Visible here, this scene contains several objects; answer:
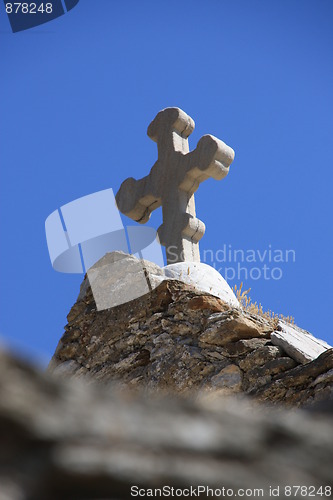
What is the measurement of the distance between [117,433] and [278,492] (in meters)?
0.21

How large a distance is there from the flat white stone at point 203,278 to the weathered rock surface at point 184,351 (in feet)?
0.53

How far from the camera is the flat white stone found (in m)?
4.70

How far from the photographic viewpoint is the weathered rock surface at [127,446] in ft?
2.32

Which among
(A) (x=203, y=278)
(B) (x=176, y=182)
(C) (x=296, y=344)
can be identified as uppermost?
(B) (x=176, y=182)

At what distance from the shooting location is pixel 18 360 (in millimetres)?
749

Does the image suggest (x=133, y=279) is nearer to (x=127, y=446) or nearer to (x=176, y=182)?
(x=176, y=182)

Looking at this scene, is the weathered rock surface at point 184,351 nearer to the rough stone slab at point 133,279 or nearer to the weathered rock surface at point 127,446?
the rough stone slab at point 133,279

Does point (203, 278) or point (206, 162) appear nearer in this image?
point (203, 278)

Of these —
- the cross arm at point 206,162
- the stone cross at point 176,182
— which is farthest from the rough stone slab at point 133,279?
the cross arm at point 206,162

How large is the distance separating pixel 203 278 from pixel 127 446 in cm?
413

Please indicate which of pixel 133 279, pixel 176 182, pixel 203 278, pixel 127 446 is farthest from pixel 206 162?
pixel 127 446

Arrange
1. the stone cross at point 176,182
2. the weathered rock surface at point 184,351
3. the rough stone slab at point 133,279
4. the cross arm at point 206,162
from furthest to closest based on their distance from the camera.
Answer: the cross arm at point 206,162, the stone cross at point 176,182, the rough stone slab at point 133,279, the weathered rock surface at point 184,351

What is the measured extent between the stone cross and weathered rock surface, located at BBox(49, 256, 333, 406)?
4.54ft

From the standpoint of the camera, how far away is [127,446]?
2.42 feet
